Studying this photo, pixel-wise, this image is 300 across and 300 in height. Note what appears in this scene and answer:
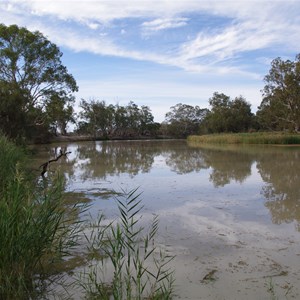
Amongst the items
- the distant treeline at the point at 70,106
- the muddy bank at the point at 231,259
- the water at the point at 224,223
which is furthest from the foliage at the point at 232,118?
the muddy bank at the point at 231,259

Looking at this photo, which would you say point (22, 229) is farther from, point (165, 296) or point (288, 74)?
point (288, 74)

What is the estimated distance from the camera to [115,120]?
64688mm

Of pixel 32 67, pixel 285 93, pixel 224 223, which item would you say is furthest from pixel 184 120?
pixel 224 223

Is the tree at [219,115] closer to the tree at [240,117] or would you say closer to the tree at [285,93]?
the tree at [240,117]

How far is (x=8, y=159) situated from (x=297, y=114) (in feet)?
114

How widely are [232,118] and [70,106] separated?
28109 mm

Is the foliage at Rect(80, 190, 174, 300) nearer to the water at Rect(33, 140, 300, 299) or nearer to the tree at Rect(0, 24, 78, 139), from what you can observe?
the water at Rect(33, 140, 300, 299)

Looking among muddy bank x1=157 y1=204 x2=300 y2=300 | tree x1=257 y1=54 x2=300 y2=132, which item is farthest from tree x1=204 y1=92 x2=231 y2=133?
muddy bank x1=157 y1=204 x2=300 y2=300

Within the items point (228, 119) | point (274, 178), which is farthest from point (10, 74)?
point (228, 119)

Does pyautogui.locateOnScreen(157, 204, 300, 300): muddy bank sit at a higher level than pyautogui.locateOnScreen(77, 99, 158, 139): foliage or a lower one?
lower

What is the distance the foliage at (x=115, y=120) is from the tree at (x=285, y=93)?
29594 millimetres

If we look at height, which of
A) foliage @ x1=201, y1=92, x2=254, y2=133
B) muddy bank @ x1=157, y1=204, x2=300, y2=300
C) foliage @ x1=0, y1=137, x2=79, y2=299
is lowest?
muddy bank @ x1=157, y1=204, x2=300, y2=300

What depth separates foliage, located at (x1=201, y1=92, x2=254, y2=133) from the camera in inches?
2056

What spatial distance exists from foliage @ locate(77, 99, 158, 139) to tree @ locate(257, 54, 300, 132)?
29.6 meters
